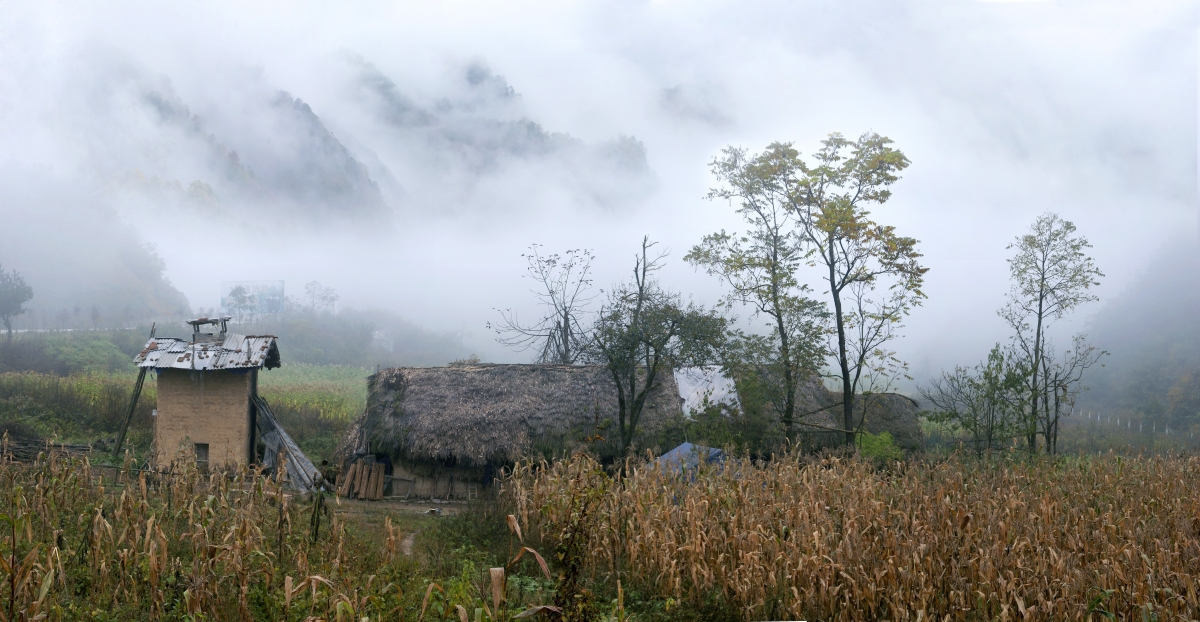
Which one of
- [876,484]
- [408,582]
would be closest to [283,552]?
[408,582]

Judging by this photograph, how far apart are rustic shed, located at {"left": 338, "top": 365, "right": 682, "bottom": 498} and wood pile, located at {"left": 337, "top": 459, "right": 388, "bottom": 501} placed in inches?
12.3

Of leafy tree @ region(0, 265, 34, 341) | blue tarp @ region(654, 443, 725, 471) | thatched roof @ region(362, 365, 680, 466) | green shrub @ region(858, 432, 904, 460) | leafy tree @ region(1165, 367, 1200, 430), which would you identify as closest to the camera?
blue tarp @ region(654, 443, 725, 471)

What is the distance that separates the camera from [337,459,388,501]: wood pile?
46.7 feet

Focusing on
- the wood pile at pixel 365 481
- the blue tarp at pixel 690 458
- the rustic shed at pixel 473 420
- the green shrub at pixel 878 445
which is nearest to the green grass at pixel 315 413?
the wood pile at pixel 365 481

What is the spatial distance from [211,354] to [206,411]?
3.66 feet

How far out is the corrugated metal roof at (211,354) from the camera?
13492 mm

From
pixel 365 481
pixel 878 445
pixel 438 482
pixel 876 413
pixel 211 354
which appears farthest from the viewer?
pixel 876 413

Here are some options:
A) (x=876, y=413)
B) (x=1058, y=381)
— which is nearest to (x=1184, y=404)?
(x=1058, y=381)

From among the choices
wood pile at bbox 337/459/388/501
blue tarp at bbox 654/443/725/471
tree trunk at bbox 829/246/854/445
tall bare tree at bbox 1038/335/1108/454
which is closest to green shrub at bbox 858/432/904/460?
tree trunk at bbox 829/246/854/445

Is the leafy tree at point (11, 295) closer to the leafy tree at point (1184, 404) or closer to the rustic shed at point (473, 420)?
the rustic shed at point (473, 420)

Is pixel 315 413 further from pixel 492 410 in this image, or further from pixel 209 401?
pixel 492 410

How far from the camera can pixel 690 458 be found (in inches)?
450

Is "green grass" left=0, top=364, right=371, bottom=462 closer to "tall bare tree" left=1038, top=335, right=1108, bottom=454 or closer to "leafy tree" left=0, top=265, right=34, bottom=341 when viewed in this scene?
"tall bare tree" left=1038, top=335, right=1108, bottom=454

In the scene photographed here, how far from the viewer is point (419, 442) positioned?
1438 centimetres
